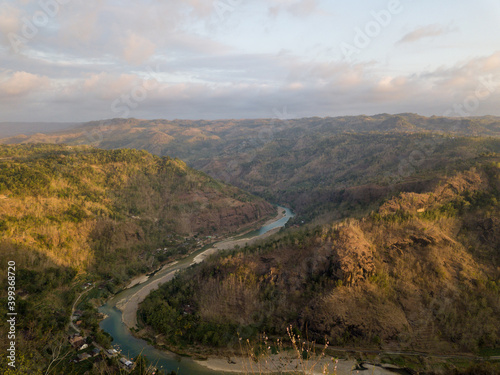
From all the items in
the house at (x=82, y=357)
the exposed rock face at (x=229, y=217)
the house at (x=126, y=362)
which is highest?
the exposed rock face at (x=229, y=217)

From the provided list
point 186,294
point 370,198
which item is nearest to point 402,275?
point 370,198

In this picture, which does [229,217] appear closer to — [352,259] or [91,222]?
[91,222]

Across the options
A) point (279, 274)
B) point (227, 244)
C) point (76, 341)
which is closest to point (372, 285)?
point (279, 274)

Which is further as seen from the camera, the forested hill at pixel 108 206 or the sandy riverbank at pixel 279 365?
the forested hill at pixel 108 206

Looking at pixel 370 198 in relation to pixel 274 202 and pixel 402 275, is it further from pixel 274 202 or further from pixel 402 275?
pixel 274 202

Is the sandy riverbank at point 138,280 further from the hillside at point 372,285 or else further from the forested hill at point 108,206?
the hillside at point 372,285

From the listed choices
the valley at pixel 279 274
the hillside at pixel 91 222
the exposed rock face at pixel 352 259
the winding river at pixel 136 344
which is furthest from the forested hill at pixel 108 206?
the exposed rock face at pixel 352 259

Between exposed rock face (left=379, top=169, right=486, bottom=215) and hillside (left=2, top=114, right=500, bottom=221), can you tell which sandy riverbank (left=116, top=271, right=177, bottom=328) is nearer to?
hillside (left=2, top=114, right=500, bottom=221)
